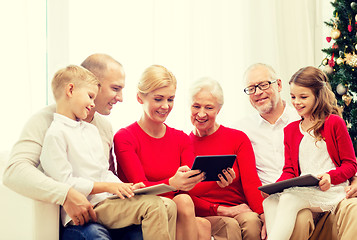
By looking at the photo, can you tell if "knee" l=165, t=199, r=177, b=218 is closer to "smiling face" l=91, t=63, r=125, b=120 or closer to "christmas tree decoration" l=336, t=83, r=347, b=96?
"smiling face" l=91, t=63, r=125, b=120

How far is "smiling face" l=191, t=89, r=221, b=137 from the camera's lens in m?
2.85

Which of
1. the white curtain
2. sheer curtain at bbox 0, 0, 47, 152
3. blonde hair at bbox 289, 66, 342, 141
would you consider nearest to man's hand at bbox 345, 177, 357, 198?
blonde hair at bbox 289, 66, 342, 141

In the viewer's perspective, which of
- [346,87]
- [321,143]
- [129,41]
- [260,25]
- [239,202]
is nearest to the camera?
[321,143]

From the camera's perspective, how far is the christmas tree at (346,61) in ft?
11.9

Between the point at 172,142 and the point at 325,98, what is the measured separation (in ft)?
2.87

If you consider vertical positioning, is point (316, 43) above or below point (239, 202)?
above

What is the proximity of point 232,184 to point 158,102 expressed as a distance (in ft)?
2.21

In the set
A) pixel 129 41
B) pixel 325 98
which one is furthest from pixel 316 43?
pixel 325 98

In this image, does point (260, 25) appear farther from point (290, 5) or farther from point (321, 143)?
point (321, 143)

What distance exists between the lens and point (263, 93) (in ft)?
10.1

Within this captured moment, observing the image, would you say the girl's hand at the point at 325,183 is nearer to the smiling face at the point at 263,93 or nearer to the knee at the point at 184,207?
the knee at the point at 184,207

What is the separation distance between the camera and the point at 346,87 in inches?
143

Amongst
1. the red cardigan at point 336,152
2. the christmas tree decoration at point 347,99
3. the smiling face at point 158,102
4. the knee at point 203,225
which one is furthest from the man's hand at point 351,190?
the christmas tree decoration at point 347,99

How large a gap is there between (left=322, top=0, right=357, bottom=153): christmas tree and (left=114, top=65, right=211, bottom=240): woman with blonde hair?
148 centimetres
